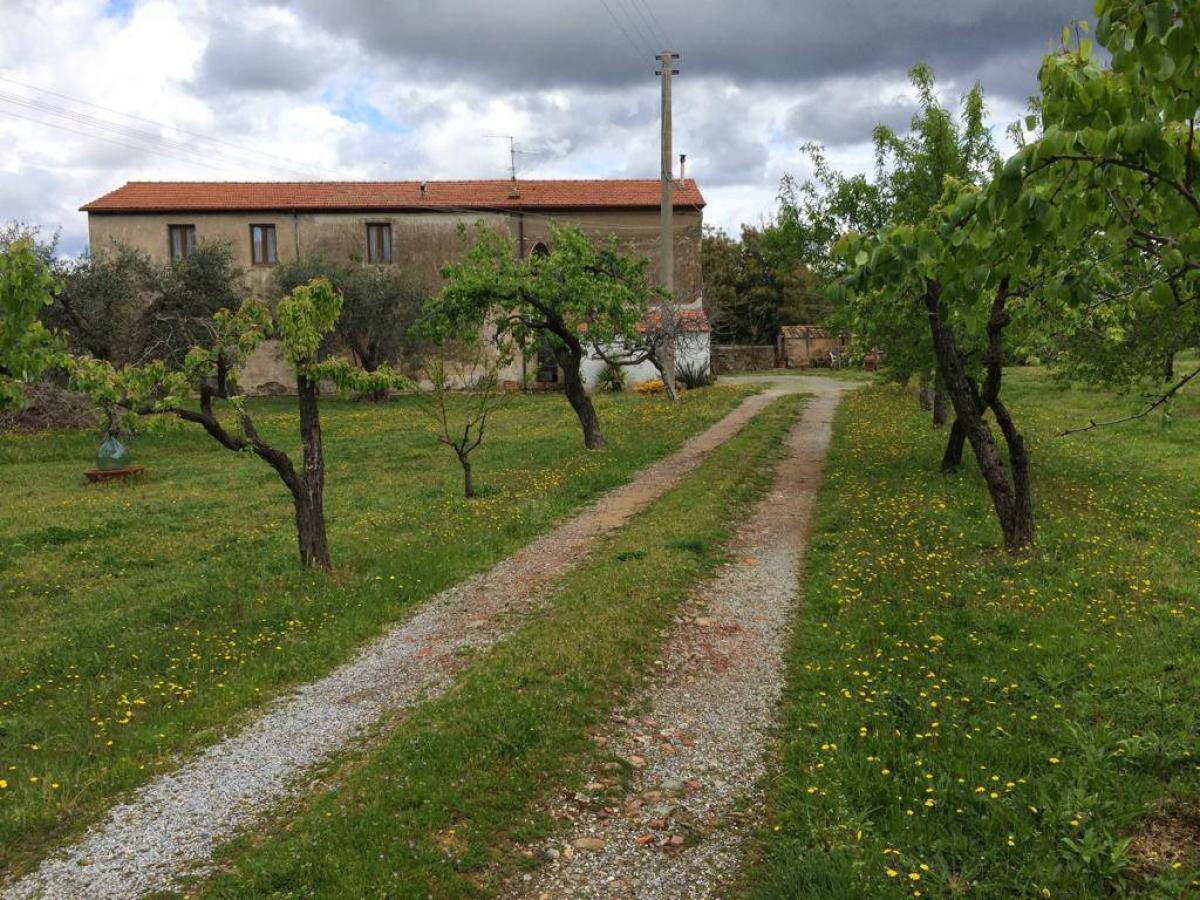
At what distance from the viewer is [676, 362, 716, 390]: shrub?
41.6 metres

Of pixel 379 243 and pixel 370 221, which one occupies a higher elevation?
pixel 370 221

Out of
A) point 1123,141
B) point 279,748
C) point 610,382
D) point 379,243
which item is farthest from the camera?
point 379,243

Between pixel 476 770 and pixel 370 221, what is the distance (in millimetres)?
42855

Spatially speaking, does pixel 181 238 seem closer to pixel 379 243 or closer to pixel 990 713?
pixel 379 243

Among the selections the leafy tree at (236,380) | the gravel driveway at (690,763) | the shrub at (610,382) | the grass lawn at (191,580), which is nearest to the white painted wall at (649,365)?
the shrub at (610,382)

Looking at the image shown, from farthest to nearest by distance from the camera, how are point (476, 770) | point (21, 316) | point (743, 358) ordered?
point (743, 358), point (21, 316), point (476, 770)

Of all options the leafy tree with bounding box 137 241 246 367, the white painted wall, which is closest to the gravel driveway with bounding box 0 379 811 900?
the leafy tree with bounding box 137 241 246 367

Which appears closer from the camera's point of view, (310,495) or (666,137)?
(310,495)

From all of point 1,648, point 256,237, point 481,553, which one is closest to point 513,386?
point 256,237

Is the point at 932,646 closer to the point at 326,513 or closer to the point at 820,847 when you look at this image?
the point at 820,847

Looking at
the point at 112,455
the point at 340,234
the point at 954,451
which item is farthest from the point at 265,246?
the point at 954,451

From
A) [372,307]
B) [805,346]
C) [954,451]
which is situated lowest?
[954,451]

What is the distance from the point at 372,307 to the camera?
1510 inches

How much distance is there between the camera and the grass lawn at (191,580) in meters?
6.62
